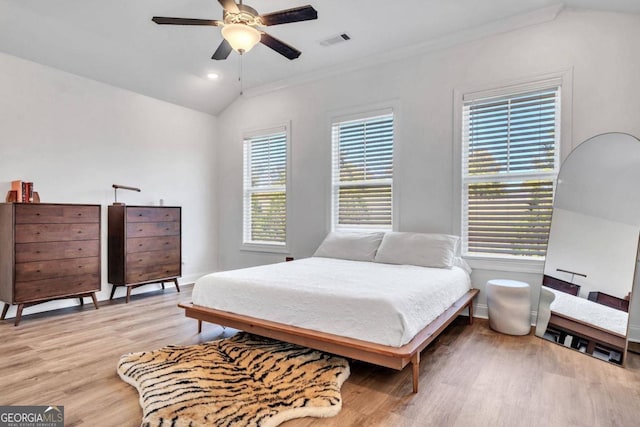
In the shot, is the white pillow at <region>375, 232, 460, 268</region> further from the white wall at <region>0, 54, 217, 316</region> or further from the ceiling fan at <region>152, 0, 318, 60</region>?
the white wall at <region>0, 54, 217, 316</region>

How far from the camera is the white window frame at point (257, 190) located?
17.1 feet

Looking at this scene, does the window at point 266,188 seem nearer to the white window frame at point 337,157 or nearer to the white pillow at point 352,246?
the white window frame at point 337,157

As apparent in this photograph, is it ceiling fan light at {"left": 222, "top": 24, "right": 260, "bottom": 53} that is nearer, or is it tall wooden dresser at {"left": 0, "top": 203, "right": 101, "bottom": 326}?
ceiling fan light at {"left": 222, "top": 24, "right": 260, "bottom": 53}

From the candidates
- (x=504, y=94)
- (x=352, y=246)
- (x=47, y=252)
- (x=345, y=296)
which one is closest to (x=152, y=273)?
(x=47, y=252)

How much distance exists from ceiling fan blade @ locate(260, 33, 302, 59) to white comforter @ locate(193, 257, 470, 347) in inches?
74.2

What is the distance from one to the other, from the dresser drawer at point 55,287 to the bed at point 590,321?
Result: 468cm

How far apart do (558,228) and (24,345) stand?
15.5 ft

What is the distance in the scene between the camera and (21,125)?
3842 millimetres

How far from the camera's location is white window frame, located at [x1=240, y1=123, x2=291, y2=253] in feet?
17.1

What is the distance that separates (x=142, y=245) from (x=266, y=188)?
1.89 metres

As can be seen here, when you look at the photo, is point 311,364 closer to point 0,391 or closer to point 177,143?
point 0,391

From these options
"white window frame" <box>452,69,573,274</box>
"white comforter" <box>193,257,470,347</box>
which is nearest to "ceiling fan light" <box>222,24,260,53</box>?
"white comforter" <box>193,257,470,347</box>

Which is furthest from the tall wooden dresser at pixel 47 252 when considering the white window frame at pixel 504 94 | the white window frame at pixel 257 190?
the white window frame at pixel 504 94

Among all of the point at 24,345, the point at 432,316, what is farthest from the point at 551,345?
the point at 24,345
